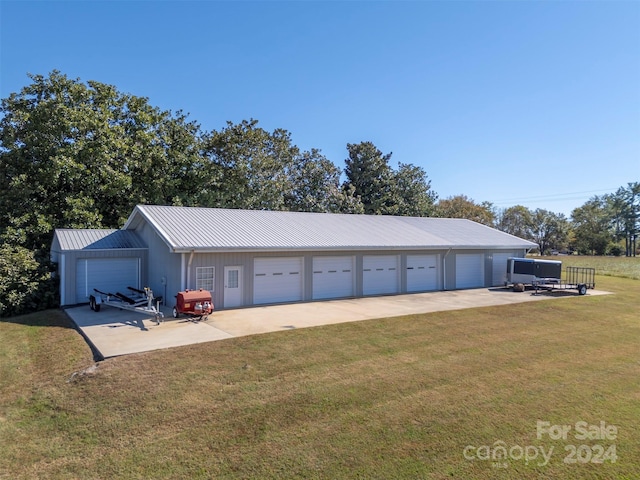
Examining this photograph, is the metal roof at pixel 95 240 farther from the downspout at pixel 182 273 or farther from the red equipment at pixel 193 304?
the red equipment at pixel 193 304

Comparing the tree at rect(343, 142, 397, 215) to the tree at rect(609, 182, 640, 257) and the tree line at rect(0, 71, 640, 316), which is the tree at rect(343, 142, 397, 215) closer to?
the tree line at rect(0, 71, 640, 316)

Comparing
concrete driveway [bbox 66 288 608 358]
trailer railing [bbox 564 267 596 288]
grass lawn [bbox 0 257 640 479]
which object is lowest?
grass lawn [bbox 0 257 640 479]

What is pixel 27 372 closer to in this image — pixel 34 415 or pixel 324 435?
pixel 34 415

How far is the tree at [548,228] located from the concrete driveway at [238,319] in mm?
65389

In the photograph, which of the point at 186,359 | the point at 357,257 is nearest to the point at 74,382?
the point at 186,359

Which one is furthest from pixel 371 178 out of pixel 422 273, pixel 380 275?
pixel 380 275

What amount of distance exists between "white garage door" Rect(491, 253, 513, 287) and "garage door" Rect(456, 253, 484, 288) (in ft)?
3.09

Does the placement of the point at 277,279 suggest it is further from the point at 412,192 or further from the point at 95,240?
the point at 412,192

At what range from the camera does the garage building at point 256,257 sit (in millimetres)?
13836

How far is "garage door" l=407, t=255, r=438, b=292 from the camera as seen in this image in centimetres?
1902

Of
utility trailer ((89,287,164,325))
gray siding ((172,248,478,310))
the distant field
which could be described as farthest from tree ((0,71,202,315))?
the distant field

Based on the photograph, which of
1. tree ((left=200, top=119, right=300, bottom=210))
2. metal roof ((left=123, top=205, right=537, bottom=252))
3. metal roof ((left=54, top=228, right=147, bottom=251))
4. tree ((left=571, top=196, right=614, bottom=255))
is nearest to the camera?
metal roof ((left=123, top=205, right=537, bottom=252))

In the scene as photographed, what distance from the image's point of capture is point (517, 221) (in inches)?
2997

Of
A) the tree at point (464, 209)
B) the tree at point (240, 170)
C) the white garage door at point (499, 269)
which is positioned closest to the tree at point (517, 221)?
the tree at point (464, 209)
